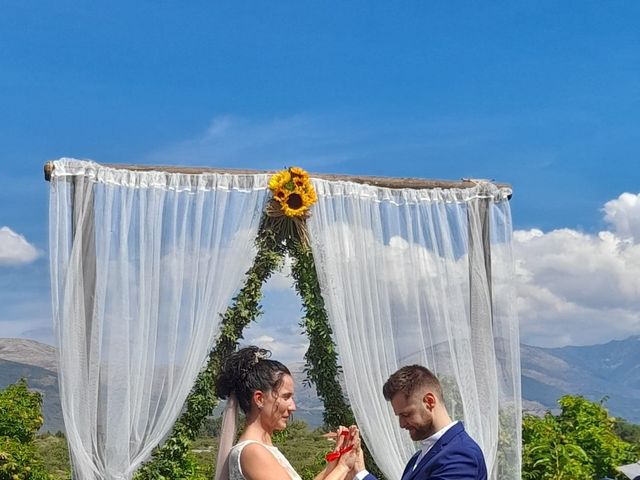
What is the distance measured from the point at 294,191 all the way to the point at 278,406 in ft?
7.05

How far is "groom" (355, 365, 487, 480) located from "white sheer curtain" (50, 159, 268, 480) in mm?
1996

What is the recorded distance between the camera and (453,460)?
275 centimetres

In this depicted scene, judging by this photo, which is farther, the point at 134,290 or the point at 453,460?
the point at 134,290

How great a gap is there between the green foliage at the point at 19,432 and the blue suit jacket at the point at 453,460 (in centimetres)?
333

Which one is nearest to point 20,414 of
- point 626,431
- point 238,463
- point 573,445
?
point 573,445

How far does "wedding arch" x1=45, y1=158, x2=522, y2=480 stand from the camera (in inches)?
179

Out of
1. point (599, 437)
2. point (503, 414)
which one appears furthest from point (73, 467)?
point (599, 437)

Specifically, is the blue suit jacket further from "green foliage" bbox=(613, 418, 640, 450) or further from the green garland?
"green foliage" bbox=(613, 418, 640, 450)

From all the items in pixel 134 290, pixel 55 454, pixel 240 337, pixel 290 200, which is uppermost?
pixel 290 200

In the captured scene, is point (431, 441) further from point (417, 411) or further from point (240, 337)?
point (240, 337)

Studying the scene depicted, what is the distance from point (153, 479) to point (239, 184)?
1.55m

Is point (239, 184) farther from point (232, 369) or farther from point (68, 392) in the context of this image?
point (232, 369)

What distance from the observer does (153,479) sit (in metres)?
4.62

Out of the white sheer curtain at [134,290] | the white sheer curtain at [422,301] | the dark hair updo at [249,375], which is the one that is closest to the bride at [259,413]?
the dark hair updo at [249,375]
